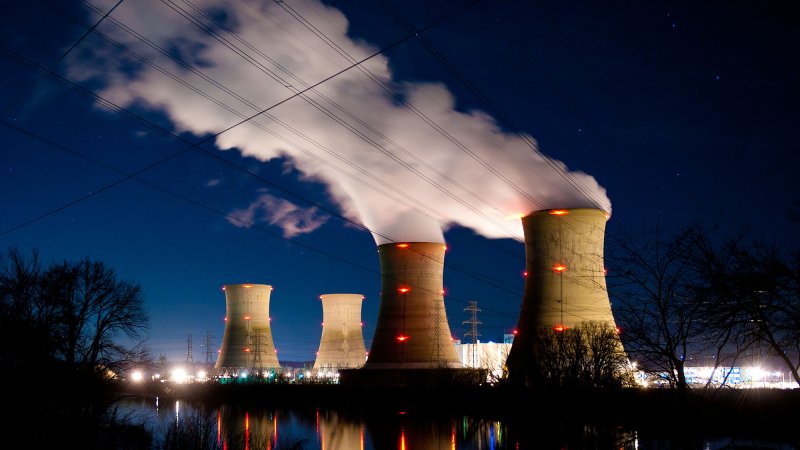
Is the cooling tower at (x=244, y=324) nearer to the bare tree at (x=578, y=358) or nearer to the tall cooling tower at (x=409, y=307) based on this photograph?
the tall cooling tower at (x=409, y=307)

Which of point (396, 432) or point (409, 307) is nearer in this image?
point (396, 432)

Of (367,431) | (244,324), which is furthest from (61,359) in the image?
(244,324)

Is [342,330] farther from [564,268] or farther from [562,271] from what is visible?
[564,268]

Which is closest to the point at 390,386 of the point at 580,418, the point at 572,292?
the point at 572,292

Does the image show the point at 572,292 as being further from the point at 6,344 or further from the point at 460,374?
the point at 6,344

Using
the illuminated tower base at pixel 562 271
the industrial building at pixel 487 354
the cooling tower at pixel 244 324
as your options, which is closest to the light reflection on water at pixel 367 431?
the illuminated tower base at pixel 562 271


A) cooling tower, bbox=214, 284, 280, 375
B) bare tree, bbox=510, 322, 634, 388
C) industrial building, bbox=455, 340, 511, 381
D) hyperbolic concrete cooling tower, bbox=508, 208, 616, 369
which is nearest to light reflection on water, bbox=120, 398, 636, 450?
bare tree, bbox=510, 322, 634, 388
